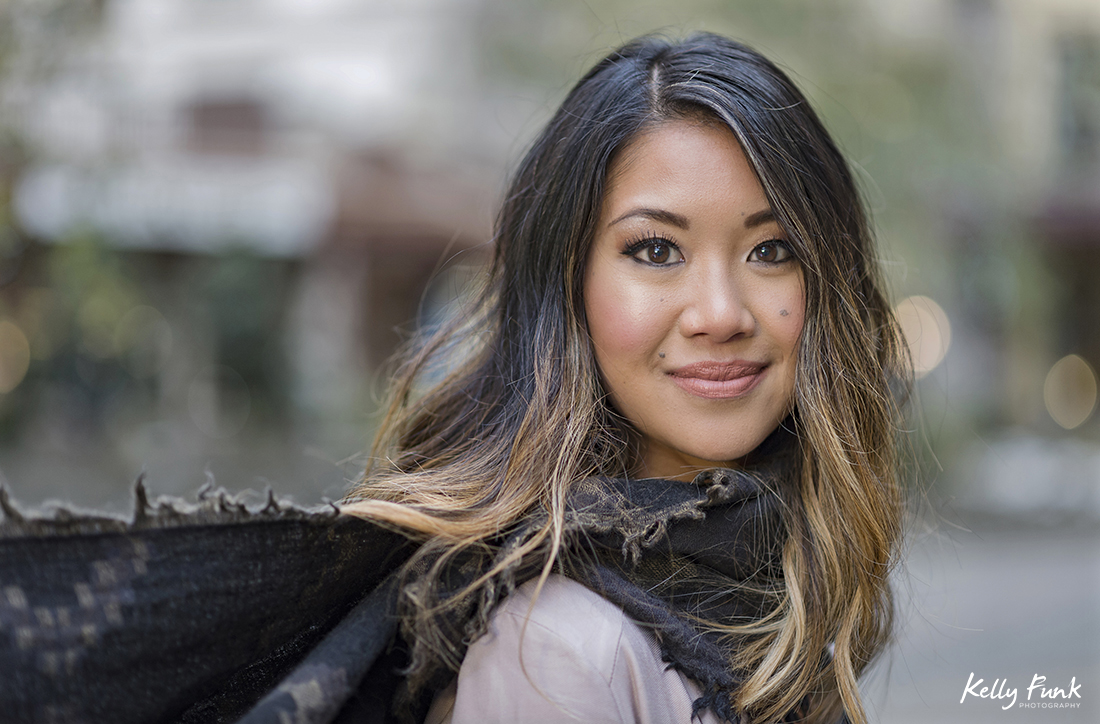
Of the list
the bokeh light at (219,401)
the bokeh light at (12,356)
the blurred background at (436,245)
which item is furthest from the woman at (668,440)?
the bokeh light at (219,401)

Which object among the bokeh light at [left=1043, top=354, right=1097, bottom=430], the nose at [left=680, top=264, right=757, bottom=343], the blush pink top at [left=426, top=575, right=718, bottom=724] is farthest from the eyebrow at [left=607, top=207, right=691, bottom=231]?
the bokeh light at [left=1043, top=354, right=1097, bottom=430]

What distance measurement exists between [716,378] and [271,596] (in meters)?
0.86

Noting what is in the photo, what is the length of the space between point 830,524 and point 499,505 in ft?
2.34

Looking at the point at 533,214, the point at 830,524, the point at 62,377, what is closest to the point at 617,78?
the point at 533,214

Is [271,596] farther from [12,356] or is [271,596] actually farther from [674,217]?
[12,356]

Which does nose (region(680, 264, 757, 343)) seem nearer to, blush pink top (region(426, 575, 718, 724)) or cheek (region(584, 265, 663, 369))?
cheek (region(584, 265, 663, 369))

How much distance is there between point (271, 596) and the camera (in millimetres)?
1312

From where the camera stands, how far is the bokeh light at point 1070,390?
14.4 metres

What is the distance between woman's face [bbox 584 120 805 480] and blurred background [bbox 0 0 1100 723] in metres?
3.40

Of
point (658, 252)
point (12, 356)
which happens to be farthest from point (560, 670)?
point (12, 356)

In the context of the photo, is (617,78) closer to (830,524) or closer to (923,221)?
(830,524)

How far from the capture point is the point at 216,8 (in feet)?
66.8

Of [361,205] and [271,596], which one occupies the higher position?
[271,596]

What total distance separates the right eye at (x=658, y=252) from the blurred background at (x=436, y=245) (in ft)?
11.3
